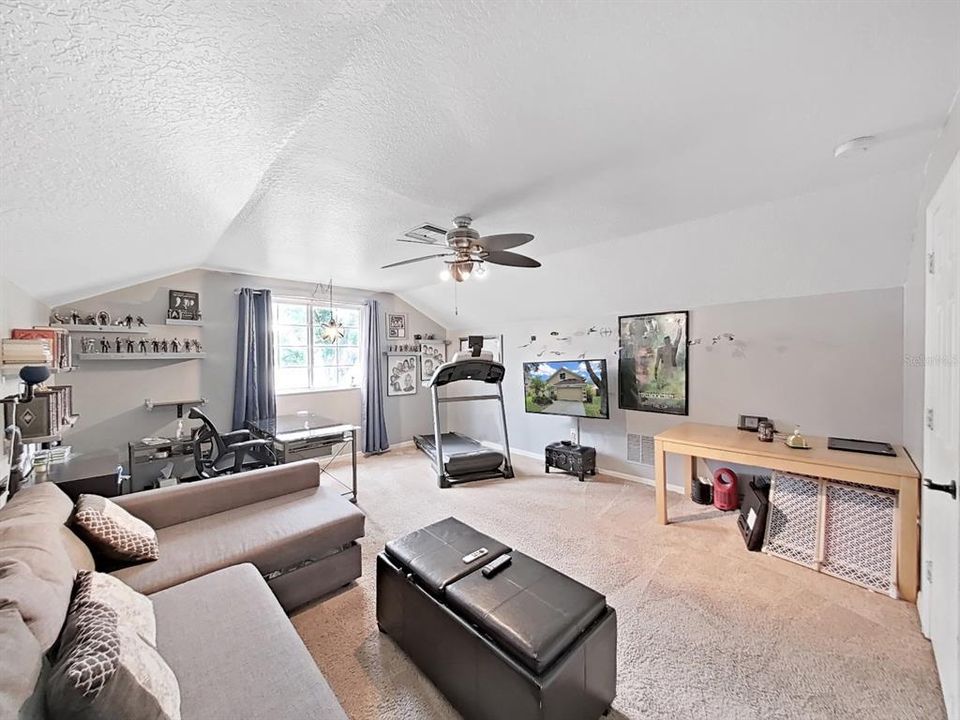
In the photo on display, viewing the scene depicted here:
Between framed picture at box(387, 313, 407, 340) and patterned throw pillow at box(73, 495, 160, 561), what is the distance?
4.17 meters

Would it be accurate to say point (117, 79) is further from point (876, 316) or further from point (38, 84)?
point (876, 316)

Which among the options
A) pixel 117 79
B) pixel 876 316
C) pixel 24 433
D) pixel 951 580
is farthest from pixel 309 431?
pixel 876 316

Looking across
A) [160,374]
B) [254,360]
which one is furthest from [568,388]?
[160,374]

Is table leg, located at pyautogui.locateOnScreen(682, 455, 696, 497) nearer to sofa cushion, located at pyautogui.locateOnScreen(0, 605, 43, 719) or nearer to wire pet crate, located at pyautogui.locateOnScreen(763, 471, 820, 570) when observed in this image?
wire pet crate, located at pyautogui.locateOnScreen(763, 471, 820, 570)

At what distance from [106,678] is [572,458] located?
4135 mm

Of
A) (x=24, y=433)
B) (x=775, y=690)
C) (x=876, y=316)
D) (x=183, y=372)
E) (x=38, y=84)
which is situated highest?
(x=38, y=84)

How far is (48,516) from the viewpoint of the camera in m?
Result: 1.65

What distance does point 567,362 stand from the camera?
464 cm

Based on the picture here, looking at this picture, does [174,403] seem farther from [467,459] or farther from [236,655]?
[236,655]

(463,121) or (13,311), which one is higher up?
(463,121)

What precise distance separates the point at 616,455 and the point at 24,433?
16.3ft

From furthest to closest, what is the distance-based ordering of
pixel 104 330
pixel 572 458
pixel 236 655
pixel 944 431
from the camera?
1. pixel 572 458
2. pixel 104 330
3. pixel 944 431
4. pixel 236 655

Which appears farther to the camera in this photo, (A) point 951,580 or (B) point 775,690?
(B) point 775,690

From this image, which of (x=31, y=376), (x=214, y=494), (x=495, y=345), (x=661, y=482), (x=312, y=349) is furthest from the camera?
(x=495, y=345)
